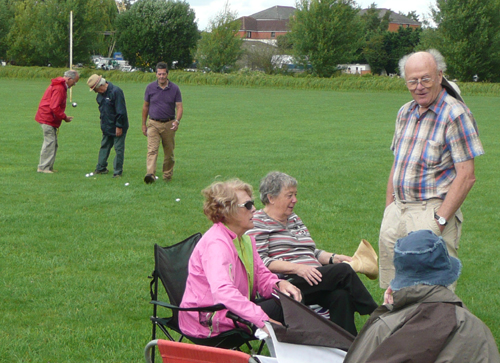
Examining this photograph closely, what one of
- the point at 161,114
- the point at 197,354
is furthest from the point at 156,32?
the point at 197,354

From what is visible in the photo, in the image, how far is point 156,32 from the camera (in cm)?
7269

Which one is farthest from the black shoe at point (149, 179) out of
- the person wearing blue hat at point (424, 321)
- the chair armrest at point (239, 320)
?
the person wearing blue hat at point (424, 321)

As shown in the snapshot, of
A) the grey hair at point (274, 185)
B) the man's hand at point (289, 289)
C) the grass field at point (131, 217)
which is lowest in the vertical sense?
the grass field at point (131, 217)

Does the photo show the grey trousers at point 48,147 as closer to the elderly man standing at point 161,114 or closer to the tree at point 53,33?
the elderly man standing at point 161,114

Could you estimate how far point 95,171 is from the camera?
13.2m

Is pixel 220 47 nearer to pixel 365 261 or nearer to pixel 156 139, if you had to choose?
pixel 156 139

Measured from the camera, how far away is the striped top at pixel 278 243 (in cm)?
488

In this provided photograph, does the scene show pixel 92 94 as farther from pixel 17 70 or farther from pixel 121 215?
pixel 121 215

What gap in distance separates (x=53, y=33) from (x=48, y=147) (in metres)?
59.4

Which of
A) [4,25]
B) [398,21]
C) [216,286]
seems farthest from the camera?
[398,21]

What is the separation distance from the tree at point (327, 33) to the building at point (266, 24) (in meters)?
72.8

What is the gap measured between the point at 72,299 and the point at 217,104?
28.8 metres

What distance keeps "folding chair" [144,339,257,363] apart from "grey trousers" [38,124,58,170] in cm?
1043

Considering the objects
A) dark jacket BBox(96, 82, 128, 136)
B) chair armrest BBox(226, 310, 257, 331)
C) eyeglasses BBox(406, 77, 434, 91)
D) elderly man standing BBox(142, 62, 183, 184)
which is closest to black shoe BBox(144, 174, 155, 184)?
elderly man standing BBox(142, 62, 183, 184)
